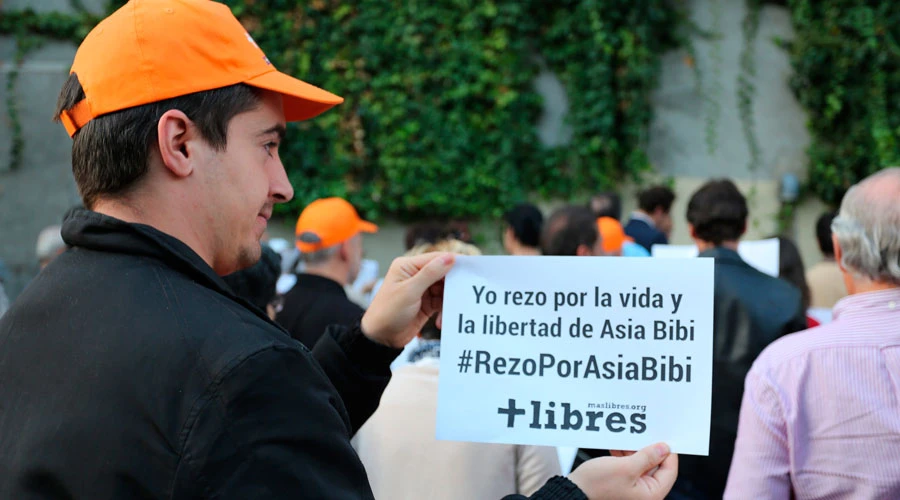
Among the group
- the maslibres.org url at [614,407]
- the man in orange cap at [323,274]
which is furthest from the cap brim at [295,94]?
the man in orange cap at [323,274]

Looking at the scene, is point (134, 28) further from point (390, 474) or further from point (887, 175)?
point (887, 175)

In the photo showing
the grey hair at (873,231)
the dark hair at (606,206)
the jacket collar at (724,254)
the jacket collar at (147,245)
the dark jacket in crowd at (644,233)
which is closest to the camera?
the jacket collar at (147,245)

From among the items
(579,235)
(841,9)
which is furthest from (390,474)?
(841,9)

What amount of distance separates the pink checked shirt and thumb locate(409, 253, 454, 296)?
3.29ft

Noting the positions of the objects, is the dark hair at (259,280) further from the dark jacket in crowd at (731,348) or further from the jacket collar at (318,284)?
the dark jacket in crowd at (731,348)

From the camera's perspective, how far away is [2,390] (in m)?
1.29

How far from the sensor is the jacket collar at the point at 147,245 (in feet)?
4.22

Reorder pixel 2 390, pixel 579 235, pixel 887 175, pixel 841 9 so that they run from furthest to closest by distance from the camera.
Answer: pixel 841 9 → pixel 579 235 → pixel 887 175 → pixel 2 390

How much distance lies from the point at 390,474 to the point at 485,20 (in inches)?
331

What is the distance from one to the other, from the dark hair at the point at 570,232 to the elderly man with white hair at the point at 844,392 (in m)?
1.70

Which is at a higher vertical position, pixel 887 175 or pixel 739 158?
pixel 887 175

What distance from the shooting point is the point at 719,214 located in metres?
3.69

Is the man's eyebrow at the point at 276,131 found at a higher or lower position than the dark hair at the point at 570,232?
higher

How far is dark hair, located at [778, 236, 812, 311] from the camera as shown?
452 cm
